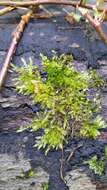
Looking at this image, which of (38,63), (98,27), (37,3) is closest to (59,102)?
(38,63)

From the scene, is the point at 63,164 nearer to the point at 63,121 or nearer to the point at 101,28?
the point at 63,121

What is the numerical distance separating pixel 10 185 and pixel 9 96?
0.74ft

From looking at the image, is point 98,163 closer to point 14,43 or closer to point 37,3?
point 14,43

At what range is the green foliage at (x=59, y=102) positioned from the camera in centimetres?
85

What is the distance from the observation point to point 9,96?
875 millimetres

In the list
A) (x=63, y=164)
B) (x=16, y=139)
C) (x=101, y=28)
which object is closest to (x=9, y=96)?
(x=16, y=139)

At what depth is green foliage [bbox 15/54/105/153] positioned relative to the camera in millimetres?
849

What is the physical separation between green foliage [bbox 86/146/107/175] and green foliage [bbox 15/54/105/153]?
0.06 meters

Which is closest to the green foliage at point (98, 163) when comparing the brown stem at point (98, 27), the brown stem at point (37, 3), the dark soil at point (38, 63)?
the dark soil at point (38, 63)

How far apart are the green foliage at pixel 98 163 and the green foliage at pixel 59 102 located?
58mm

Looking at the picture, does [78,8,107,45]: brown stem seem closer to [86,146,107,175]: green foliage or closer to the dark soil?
the dark soil

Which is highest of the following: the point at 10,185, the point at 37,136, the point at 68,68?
the point at 68,68

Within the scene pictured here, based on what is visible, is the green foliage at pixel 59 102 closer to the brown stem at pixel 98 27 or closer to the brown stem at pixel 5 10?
the brown stem at pixel 98 27

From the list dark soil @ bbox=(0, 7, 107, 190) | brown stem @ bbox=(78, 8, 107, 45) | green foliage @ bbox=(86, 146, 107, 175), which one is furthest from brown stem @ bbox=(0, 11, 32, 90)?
green foliage @ bbox=(86, 146, 107, 175)
